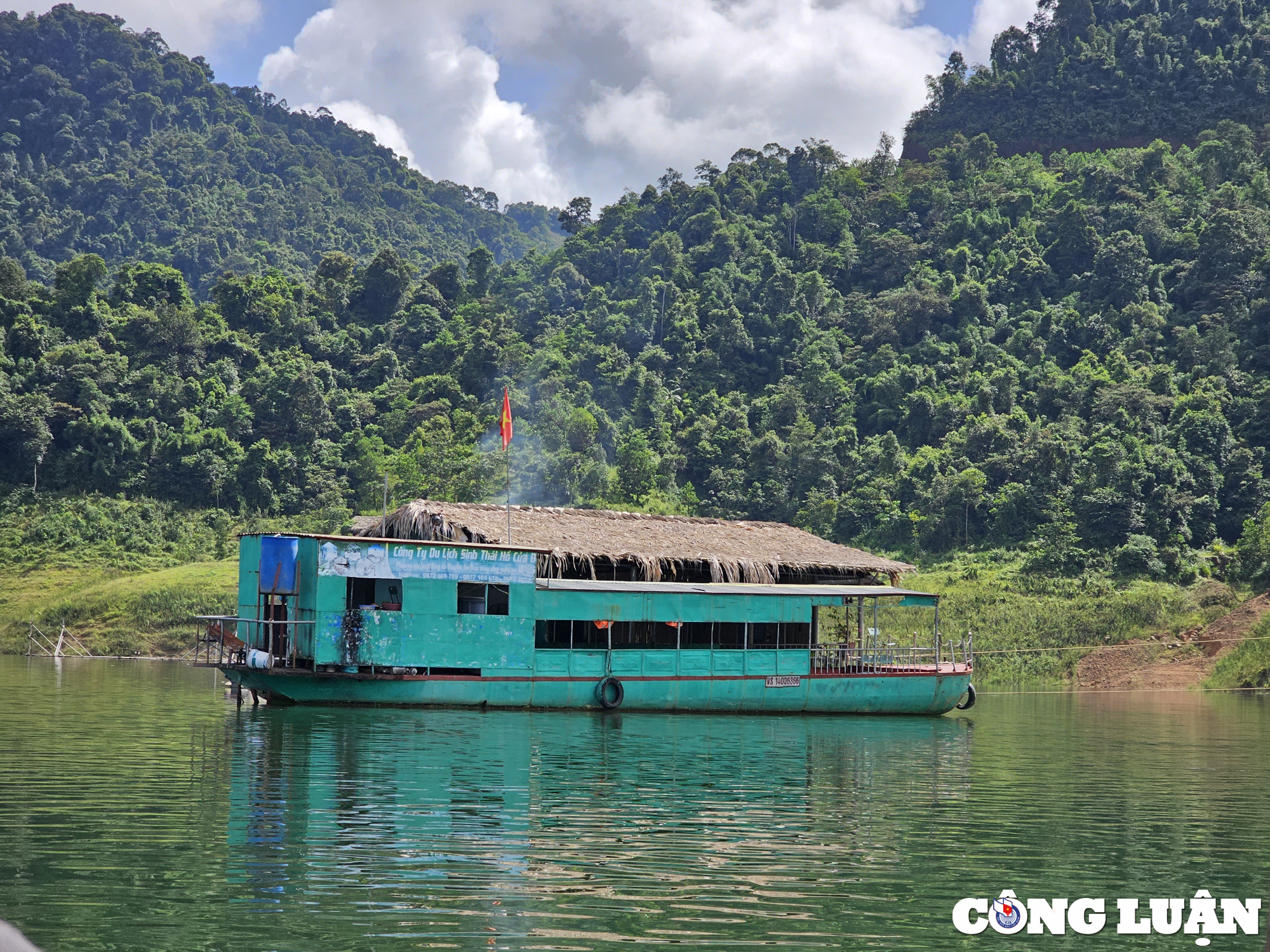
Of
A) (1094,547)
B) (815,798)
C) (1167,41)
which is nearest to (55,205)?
(1167,41)

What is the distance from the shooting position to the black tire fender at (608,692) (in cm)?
2983

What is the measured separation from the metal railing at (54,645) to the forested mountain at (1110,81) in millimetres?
82422

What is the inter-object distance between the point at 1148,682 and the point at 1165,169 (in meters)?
55.4

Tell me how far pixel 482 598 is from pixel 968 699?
1299 cm

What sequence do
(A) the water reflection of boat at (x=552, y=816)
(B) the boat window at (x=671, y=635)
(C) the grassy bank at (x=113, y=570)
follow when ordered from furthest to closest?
1. (C) the grassy bank at (x=113, y=570)
2. (B) the boat window at (x=671, y=635)
3. (A) the water reflection of boat at (x=552, y=816)

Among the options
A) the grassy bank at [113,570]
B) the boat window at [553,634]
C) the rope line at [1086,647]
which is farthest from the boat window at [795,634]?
the grassy bank at [113,570]

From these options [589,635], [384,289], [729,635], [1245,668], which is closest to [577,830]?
[589,635]

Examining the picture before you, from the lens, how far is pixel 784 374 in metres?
84.4

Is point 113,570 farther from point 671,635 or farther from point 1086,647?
point 1086,647

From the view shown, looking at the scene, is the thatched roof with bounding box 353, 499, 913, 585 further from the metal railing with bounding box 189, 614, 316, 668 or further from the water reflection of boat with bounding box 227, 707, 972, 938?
the water reflection of boat with bounding box 227, 707, 972, 938

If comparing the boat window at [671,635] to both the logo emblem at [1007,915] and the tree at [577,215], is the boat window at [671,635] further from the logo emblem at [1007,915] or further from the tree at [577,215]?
the tree at [577,215]

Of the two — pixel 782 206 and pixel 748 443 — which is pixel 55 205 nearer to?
pixel 782 206

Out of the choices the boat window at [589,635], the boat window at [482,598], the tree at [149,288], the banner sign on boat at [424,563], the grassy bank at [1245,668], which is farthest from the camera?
the tree at [149,288]

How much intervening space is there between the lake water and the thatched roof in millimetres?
4518
